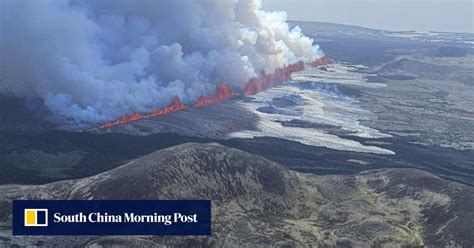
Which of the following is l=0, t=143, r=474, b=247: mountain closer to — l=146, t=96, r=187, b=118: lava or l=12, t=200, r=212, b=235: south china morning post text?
l=12, t=200, r=212, b=235: south china morning post text

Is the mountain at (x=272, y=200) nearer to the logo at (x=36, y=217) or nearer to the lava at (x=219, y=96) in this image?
the logo at (x=36, y=217)

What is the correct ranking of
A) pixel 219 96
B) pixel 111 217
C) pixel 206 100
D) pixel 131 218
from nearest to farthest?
pixel 131 218
pixel 111 217
pixel 206 100
pixel 219 96

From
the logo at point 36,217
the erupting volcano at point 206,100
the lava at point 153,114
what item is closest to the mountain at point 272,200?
the logo at point 36,217

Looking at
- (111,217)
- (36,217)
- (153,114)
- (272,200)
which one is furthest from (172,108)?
(36,217)

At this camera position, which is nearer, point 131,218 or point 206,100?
point 131,218

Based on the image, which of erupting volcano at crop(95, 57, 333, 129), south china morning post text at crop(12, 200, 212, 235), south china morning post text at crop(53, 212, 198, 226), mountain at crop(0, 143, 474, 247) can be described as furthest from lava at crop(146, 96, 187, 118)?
south china morning post text at crop(53, 212, 198, 226)

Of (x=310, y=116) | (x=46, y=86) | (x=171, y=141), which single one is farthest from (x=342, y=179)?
(x=46, y=86)

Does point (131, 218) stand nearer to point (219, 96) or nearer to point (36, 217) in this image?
point (36, 217)
